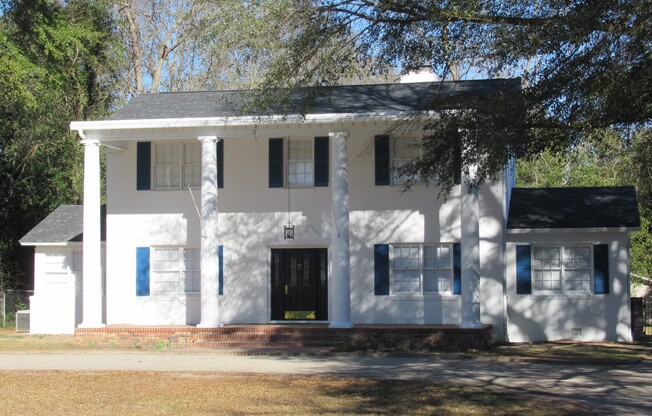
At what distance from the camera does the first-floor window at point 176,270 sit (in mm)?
23109

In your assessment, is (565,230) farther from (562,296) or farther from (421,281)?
(421,281)

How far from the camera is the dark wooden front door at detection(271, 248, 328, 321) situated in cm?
2272

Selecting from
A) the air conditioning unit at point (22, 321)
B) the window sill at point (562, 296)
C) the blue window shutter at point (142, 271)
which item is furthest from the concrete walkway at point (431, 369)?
the air conditioning unit at point (22, 321)

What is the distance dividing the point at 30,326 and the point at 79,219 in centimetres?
346

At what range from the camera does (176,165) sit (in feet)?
76.3

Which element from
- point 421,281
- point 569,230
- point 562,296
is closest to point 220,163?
point 421,281

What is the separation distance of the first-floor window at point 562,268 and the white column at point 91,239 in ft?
36.1

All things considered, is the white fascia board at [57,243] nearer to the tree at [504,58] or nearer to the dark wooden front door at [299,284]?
the dark wooden front door at [299,284]

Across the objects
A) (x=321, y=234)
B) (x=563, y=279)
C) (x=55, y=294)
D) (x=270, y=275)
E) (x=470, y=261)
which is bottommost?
(x=55, y=294)

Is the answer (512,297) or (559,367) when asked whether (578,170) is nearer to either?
(512,297)

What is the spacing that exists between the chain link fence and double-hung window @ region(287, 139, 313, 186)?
36.9 feet

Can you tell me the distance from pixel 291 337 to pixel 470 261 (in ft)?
15.0

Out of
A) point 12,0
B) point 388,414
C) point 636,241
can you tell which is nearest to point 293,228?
point 388,414

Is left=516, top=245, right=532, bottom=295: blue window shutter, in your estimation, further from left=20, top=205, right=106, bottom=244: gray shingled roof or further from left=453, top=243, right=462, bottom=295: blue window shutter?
left=20, top=205, right=106, bottom=244: gray shingled roof
